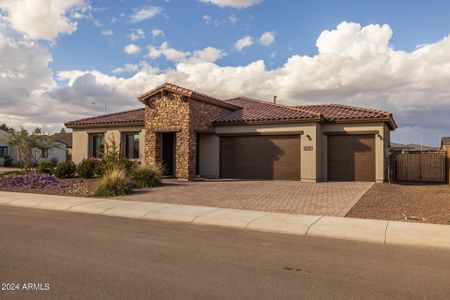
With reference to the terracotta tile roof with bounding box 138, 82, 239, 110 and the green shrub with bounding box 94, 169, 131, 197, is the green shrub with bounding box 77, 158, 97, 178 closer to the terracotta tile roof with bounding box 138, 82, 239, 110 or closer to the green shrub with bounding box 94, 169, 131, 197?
the terracotta tile roof with bounding box 138, 82, 239, 110

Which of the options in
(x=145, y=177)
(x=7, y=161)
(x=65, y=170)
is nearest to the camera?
(x=145, y=177)

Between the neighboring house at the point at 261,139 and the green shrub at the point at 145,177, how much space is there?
3.04m

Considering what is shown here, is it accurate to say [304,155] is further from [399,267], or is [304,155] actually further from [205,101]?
[399,267]

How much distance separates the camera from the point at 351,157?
20953 mm

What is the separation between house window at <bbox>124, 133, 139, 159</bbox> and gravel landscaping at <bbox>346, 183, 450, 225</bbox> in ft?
49.3

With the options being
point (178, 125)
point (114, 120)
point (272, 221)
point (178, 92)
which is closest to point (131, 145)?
point (114, 120)

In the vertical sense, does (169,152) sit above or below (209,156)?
above

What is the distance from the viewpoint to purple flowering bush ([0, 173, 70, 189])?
61.0 feet

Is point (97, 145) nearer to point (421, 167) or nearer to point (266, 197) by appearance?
point (266, 197)

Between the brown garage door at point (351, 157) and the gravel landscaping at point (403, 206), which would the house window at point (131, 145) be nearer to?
the brown garage door at point (351, 157)

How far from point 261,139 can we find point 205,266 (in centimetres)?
1624

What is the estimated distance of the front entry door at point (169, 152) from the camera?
2347 cm

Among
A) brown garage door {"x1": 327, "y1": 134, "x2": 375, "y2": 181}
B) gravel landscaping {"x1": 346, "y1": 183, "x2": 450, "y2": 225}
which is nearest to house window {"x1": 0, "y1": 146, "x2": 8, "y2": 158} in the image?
brown garage door {"x1": 327, "y1": 134, "x2": 375, "y2": 181}

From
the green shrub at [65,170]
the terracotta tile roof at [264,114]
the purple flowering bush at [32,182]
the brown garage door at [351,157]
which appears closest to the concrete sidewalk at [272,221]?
the purple flowering bush at [32,182]
